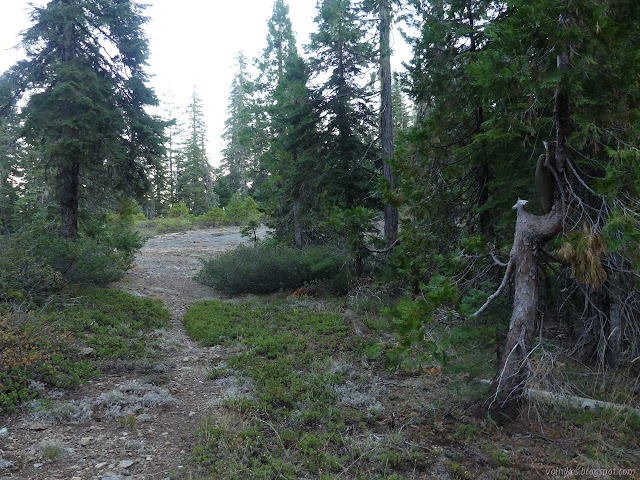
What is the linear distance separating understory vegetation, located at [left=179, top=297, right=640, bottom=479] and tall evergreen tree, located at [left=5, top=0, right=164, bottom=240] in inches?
299

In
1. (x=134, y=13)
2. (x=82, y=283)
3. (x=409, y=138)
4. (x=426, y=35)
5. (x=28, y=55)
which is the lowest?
(x=82, y=283)

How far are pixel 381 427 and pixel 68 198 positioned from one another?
10878 millimetres

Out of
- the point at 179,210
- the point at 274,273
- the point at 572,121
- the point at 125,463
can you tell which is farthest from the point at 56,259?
the point at 179,210

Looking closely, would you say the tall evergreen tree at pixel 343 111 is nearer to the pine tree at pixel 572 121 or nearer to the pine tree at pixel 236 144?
the pine tree at pixel 572 121

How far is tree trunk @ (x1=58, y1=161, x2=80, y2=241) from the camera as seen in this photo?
11133mm

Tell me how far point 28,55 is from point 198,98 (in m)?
45.8

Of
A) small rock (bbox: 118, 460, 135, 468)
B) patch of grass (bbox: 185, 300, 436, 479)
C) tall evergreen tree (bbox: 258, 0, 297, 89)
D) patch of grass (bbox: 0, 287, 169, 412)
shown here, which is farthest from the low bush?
tall evergreen tree (bbox: 258, 0, 297, 89)

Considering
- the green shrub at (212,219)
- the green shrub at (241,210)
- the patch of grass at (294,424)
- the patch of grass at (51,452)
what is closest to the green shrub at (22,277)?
the patch of grass at (294,424)

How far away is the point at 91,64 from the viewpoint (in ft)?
37.2

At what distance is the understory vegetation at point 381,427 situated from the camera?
3.75m

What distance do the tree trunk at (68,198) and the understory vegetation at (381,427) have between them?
7345 mm

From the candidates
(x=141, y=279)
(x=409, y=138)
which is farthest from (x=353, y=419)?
(x=141, y=279)

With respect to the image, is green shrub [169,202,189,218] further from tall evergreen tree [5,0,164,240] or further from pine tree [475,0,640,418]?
pine tree [475,0,640,418]

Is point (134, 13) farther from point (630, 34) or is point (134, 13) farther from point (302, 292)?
point (630, 34)
